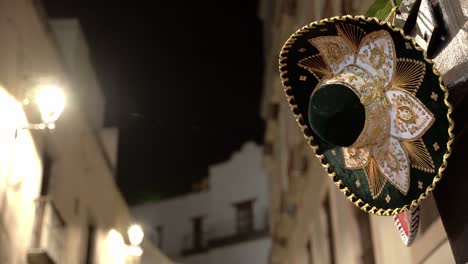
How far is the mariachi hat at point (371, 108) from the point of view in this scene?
3668 millimetres

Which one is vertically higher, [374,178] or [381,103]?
[381,103]

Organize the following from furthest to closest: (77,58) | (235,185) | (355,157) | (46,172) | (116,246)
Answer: (235,185), (116,246), (77,58), (46,172), (355,157)

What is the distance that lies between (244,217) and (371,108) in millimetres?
31099

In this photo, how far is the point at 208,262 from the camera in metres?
33.4

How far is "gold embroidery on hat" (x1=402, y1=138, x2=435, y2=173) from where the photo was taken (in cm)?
366

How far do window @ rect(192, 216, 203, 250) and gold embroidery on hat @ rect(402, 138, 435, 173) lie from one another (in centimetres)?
3126

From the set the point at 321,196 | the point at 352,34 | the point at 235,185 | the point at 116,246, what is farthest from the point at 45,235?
the point at 235,185

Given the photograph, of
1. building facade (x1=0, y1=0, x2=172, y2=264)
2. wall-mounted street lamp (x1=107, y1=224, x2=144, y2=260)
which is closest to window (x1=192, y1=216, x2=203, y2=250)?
building facade (x1=0, y1=0, x2=172, y2=264)

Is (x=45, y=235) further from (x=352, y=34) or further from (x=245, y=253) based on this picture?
(x=245, y=253)

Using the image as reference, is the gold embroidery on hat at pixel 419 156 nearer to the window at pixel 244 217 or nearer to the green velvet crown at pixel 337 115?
the green velvet crown at pixel 337 115

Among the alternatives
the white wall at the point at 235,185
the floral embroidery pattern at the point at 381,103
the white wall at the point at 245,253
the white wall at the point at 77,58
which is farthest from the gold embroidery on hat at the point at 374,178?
the white wall at the point at 235,185

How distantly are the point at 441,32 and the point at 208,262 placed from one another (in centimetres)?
3061

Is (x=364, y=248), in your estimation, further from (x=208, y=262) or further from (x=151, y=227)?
(x=151, y=227)

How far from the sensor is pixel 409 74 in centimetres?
377
